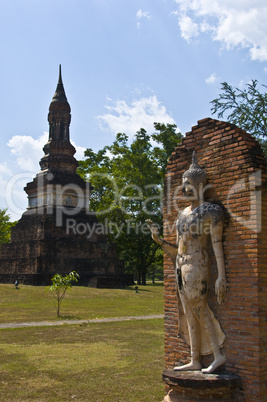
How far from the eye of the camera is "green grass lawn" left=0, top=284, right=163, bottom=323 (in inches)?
643

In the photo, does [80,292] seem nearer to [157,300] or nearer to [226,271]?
[157,300]

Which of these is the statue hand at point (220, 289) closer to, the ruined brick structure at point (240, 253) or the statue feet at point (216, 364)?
the ruined brick structure at point (240, 253)

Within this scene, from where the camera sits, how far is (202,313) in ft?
19.6

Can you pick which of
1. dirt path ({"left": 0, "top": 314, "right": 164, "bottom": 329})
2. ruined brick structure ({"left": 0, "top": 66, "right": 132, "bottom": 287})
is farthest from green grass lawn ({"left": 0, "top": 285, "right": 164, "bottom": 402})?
ruined brick structure ({"left": 0, "top": 66, "right": 132, "bottom": 287})

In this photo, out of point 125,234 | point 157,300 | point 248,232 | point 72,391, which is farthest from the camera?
point 125,234

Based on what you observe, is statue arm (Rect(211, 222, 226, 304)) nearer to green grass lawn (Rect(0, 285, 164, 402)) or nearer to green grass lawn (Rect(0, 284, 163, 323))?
green grass lawn (Rect(0, 285, 164, 402))

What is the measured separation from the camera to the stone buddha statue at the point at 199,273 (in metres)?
5.89

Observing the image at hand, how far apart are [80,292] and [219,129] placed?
17.8m

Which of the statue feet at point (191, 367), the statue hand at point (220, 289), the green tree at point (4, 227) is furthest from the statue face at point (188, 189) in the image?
the green tree at point (4, 227)

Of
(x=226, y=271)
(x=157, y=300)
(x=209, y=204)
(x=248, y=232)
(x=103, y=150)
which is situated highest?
(x=103, y=150)

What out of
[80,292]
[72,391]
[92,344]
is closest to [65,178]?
[80,292]

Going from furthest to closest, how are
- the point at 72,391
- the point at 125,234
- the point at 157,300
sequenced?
the point at 125,234, the point at 157,300, the point at 72,391

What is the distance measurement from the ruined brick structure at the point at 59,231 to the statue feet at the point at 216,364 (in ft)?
67.3

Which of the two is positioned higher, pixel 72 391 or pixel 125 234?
pixel 125 234
